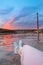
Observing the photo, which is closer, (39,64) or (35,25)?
(39,64)

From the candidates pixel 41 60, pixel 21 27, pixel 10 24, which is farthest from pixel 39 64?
pixel 10 24

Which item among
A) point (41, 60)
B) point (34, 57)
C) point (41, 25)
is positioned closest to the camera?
point (41, 60)

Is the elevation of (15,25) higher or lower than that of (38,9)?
lower

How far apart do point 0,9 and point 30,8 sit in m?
1.20

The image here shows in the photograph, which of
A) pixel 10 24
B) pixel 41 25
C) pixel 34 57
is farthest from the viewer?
pixel 10 24

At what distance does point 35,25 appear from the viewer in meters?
6.05

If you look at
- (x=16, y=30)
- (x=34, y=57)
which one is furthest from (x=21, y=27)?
(x=34, y=57)

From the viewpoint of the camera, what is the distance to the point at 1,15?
6.61 m

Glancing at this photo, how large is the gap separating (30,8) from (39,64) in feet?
17.5

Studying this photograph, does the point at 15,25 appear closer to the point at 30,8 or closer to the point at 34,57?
the point at 30,8

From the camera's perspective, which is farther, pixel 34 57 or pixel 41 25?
pixel 41 25

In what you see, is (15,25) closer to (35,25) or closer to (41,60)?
(35,25)

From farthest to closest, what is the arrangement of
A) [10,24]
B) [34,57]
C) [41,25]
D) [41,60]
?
[10,24], [41,25], [34,57], [41,60]

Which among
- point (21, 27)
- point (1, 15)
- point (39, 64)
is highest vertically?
point (1, 15)
